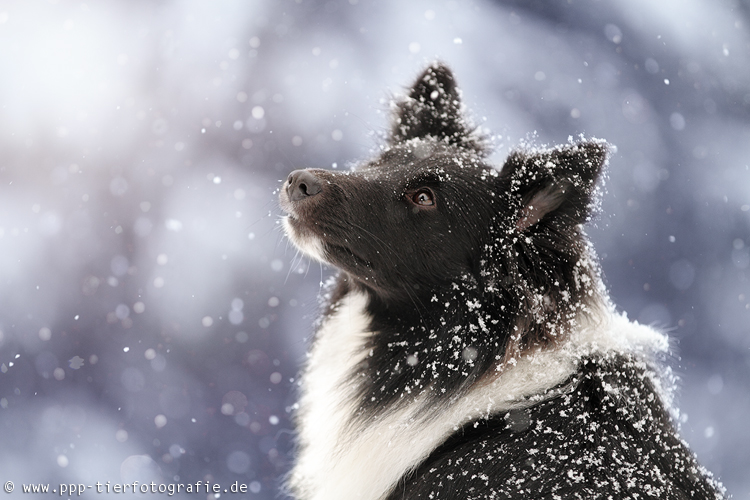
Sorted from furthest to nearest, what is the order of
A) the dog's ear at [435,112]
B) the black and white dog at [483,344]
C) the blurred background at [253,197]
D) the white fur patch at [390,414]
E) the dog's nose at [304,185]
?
the blurred background at [253,197]
the dog's ear at [435,112]
the dog's nose at [304,185]
the white fur patch at [390,414]
the black and white dog at [483,344]

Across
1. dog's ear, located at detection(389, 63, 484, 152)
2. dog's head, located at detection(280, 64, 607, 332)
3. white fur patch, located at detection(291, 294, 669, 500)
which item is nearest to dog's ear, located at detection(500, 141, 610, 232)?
dog's head, located at detection(280, 64, 607, 332)

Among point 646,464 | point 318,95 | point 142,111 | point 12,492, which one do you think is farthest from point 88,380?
point 646,464

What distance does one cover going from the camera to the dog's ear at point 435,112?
141 inches

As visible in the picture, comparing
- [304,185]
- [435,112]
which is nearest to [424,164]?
[304,185]

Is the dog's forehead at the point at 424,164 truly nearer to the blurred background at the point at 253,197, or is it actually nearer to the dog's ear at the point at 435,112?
the dog's ear at the point at 435,112

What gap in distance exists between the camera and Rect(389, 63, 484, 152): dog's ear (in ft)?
11.7

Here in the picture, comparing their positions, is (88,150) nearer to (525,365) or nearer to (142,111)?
(142,111)

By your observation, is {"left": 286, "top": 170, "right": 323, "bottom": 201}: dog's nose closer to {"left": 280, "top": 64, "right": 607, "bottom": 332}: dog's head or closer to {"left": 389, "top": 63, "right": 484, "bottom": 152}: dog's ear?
{"left": 280, "top": 64, "right": 607, "bottom": 332}: dog's head

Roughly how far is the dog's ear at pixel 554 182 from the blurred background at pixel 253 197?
197 cm

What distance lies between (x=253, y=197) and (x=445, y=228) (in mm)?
2807

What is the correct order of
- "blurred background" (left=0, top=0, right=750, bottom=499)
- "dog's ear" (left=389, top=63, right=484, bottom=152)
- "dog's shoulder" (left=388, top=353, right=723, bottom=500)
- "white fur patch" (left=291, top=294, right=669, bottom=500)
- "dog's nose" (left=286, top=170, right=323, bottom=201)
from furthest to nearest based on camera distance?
"blurred background" (left=0, top=0, right=750, bottom=499) → "dog's ear" (left=389, top=63, right=484, bottom=152) → "dog's nose" (left=286, top=170, right=323, bottom=201) → "white fur patch" (left=291, top=294, right=669, bottom=500) → "dog's shoulder" (left=388, top=353, right=723, bottom=500)

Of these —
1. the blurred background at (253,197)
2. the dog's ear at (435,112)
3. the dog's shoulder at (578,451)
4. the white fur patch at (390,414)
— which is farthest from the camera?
the blurred background at (253,197)

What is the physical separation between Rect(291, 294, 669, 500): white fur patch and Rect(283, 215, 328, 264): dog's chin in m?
0.45

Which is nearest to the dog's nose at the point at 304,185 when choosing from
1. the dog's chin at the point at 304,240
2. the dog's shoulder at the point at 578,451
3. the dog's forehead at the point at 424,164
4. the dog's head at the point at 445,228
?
the dog's head at the point at 445,228
